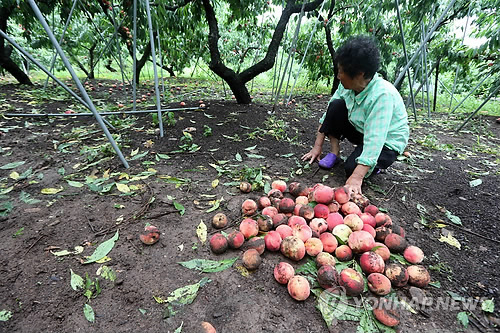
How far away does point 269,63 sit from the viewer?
4.16 m

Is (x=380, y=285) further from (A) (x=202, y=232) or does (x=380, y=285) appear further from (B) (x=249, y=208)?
(A) (x=202, y=232)

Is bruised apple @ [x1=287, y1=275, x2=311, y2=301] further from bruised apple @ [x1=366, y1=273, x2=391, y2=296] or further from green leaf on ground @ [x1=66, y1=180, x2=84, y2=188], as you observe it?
green leaf on ground @ [x1=66, y1=180, x2=84, y2=188]

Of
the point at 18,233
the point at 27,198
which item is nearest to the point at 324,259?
the point at 18,233

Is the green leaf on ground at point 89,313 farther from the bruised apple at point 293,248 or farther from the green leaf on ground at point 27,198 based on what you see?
the green leaf on ground at point 27,198

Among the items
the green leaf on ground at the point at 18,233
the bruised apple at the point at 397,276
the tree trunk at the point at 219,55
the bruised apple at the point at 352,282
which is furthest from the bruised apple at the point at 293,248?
the tree trunk at the point at 219,55

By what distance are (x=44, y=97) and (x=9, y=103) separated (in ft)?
2.26

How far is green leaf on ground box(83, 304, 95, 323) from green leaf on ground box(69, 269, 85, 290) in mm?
127

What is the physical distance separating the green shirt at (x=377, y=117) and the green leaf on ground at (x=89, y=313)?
190cm

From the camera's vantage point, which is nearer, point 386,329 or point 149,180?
point 386,329

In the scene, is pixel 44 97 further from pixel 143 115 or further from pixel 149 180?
pixel 149 180

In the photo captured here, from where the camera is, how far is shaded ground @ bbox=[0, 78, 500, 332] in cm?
113

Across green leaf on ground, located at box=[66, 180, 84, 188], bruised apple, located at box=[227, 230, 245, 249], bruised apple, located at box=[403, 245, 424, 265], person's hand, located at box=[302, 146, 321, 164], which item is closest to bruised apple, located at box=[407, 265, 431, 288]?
bruised apple, located at box=[403, 245, 424, 265]

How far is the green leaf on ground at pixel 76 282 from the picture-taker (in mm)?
1215

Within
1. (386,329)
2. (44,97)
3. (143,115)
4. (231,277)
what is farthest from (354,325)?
(44,97)
